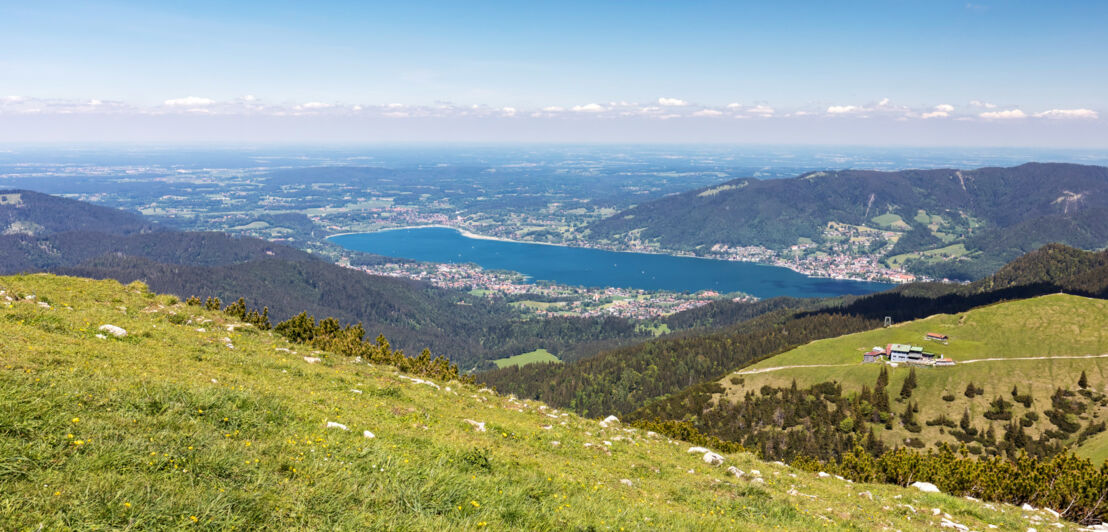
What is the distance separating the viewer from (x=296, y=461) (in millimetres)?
10781

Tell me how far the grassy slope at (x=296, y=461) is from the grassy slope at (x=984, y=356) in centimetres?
7554

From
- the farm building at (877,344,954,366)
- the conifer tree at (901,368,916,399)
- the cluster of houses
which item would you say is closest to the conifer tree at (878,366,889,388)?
the conifer tree at (901,368,916,399)

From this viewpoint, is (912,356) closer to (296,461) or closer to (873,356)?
(873,356)

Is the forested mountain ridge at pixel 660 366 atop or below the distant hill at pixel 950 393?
below

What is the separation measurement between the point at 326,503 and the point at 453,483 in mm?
2870

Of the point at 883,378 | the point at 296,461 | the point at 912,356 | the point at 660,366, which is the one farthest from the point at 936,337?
the point at 296,461

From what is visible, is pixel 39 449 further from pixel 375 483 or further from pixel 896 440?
pixel 896 440

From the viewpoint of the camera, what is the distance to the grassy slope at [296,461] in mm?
8531

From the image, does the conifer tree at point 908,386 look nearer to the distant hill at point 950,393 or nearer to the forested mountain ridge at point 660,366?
the distant hill at point 950,393

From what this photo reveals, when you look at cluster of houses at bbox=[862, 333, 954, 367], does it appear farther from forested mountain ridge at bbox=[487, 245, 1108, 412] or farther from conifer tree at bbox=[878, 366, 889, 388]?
forested mountain ridge at bbox=[487, 245, 1108, 412]

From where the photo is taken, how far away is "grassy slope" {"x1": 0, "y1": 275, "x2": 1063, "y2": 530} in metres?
8.53

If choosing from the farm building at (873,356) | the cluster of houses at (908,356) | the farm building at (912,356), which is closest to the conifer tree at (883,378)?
the farm building at (912,356)

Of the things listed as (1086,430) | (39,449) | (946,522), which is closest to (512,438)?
(39,449)

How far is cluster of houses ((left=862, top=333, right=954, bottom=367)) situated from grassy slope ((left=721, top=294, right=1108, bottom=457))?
252 centimetres
